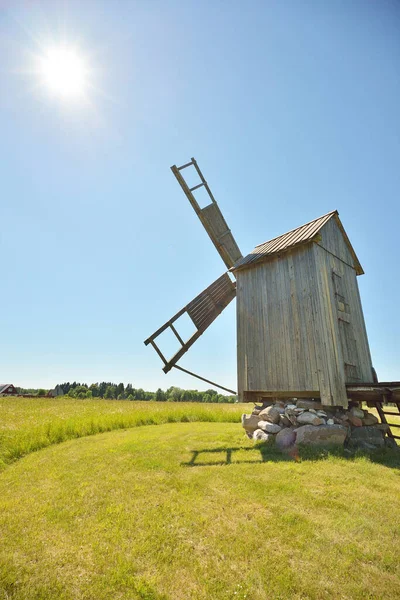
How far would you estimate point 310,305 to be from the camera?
877cm

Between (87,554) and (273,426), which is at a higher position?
(273,426)

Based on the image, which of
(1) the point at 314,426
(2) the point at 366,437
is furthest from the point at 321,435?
(2) the point at 366,437

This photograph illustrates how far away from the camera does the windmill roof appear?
9.45m

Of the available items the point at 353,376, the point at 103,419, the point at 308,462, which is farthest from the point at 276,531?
the point at 103,419

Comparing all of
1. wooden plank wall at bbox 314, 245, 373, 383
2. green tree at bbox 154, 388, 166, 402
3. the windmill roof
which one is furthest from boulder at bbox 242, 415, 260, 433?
green tree at bbox 154, 388, 166, 402

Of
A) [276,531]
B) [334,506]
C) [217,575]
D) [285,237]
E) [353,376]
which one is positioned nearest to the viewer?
[217,575]

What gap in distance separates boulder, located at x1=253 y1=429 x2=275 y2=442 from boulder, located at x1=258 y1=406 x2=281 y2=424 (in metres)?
0.42


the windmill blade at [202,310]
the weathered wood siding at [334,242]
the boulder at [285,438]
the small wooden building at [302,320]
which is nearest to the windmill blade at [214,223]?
Answer: the windmill blade at [202,310]

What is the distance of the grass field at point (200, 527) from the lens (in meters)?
2.96

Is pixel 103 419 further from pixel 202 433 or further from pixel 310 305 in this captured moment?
pixel 310 305

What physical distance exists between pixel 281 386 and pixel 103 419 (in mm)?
8666

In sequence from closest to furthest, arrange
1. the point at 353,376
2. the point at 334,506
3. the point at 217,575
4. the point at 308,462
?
the point at 217,575 → the point at 334,506 → the point at 308,462 → the point at 353,376

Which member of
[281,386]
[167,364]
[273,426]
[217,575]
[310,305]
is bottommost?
[217,575]

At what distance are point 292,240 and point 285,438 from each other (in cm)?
656
